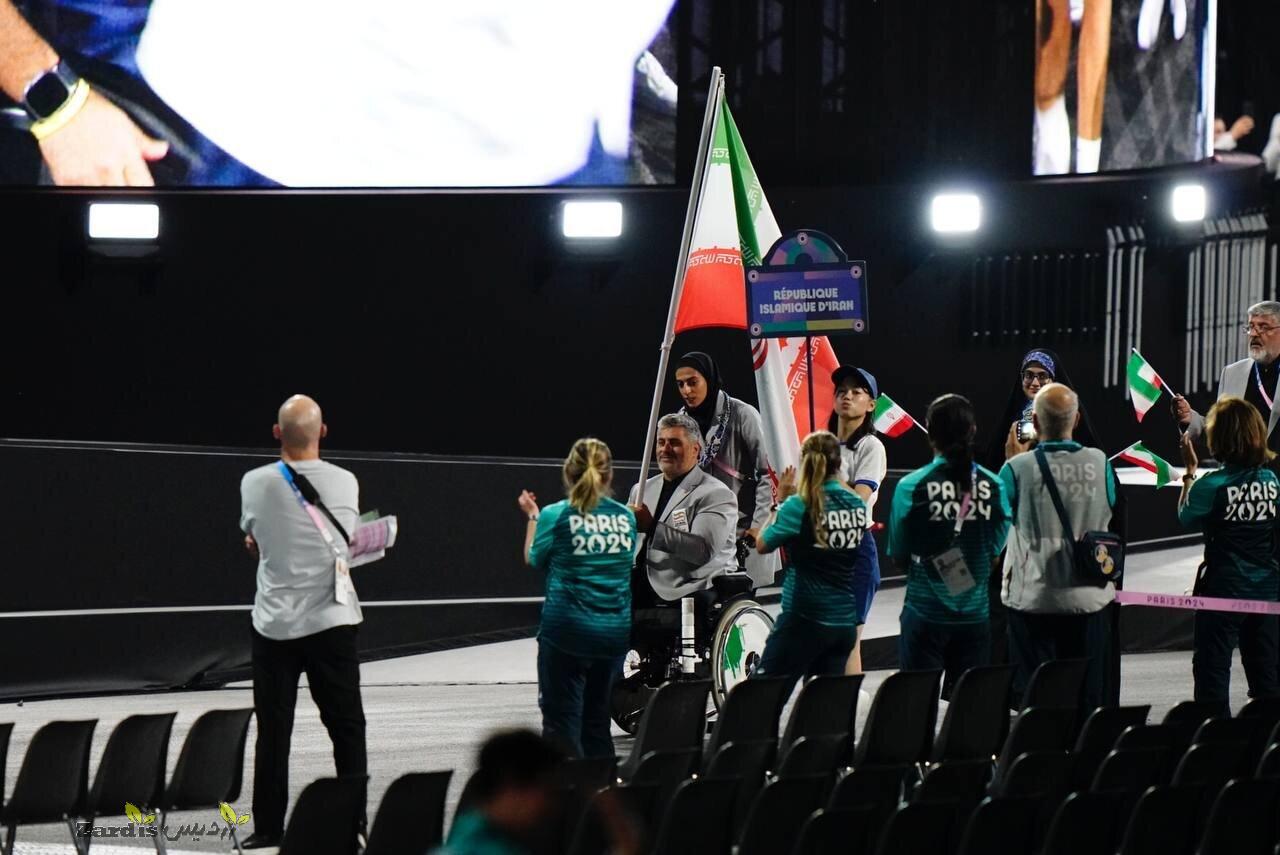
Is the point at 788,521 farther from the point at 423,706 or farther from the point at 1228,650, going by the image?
the point at 423,706

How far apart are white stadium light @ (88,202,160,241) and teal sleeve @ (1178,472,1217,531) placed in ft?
26.3

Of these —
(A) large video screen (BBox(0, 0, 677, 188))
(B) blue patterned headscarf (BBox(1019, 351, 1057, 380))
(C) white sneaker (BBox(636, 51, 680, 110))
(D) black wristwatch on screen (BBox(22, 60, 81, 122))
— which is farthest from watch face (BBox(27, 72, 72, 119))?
(B) blue patterned headscarf (BBox(1019, 351, 1057, 380))

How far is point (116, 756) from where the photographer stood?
5426mm

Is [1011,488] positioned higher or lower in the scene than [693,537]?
higher

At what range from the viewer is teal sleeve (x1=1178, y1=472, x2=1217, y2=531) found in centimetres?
732

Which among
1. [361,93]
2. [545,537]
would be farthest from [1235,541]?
[361,93]

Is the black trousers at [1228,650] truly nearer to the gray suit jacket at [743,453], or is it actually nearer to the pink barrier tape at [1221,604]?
the pink barrier tape at [1221,604]

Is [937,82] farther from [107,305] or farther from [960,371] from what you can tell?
[107,305]

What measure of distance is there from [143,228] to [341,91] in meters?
1.66

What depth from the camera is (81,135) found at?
1302 centimetres

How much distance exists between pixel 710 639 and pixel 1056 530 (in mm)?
1712

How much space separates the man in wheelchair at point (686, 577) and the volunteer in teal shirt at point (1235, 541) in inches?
70.6

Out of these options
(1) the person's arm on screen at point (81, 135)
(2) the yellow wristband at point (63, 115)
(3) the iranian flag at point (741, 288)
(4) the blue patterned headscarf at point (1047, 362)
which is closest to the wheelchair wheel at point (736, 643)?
(3) the iranian flag at point (741, 288)

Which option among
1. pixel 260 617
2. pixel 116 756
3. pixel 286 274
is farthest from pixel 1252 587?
pixel 286 274
